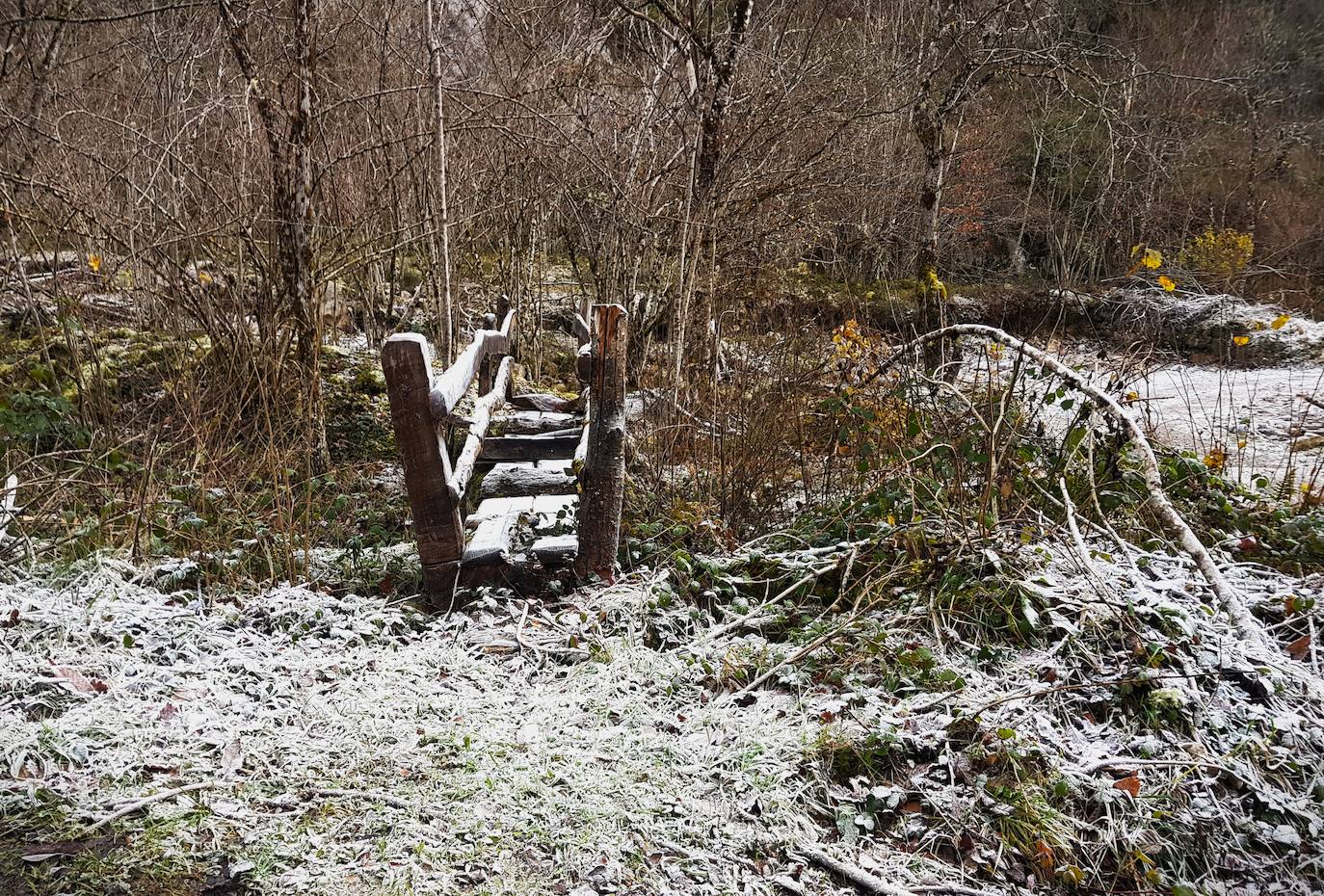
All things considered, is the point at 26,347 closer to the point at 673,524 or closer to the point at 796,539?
the point at 673,524

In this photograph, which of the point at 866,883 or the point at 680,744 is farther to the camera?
the point at 680,744

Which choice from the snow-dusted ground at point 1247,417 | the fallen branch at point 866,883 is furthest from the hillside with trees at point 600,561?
the snow-dusted ground at point 1247,417

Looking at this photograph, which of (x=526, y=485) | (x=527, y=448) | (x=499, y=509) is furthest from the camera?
(x=527, y=448)

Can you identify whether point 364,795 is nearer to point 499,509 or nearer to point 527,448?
point 499,509

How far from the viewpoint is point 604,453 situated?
4105 mm

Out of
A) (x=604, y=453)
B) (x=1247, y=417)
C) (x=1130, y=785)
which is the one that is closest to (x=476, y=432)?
(x=604, y=453)

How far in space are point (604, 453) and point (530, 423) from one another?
2.79 metres

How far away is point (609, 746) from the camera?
2.95 m

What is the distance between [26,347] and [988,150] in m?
14.5

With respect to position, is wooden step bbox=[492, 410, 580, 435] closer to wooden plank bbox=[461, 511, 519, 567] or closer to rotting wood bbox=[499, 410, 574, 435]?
rotting wood bbox=[499, 410, 574, 435]

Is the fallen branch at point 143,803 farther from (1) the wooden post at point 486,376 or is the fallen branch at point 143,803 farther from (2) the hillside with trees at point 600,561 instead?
(1) the wooden post at point 486,376

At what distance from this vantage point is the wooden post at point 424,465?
3.77 meters

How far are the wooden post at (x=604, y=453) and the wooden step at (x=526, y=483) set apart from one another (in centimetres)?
130

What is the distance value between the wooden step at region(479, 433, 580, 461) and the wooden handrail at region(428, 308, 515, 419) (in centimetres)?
75
